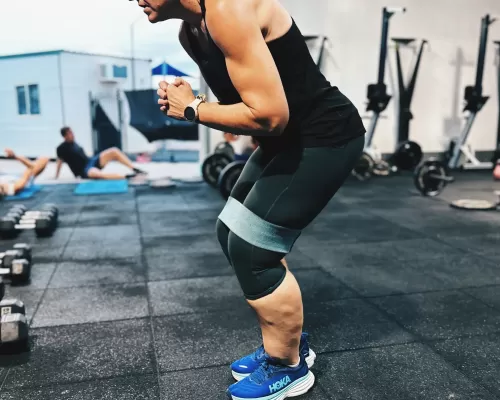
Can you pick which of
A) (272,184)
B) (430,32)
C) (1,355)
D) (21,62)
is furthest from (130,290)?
(21,62)

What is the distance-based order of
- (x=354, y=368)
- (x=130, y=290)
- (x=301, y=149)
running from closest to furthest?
1. (x=301, y=149)
2. (x=354, y=368)
3. (x=130, y=290)

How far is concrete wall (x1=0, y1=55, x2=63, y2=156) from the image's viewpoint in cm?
648

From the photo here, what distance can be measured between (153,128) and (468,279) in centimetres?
454

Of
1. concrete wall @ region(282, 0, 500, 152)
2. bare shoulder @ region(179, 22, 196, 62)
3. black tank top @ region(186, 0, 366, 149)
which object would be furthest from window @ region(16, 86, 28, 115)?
black tank top @ region(186, 0, 366, 149)

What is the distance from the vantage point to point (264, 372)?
112cm

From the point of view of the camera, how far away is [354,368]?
4.23ft

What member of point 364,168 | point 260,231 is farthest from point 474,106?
point 260,231

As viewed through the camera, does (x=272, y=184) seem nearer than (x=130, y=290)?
Yes

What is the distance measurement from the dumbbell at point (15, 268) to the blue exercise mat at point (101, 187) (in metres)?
2.33

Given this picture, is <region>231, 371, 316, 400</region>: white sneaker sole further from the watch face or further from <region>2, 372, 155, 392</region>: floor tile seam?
the watch face

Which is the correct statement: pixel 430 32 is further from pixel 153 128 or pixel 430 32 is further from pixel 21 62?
pixel 21 62

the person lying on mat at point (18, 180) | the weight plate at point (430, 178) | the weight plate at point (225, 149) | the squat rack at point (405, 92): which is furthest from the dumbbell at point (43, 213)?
the squat rack at point (405, 92)

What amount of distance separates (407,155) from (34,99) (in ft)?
16.6

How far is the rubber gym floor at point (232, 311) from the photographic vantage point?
A: 48.5 inches
